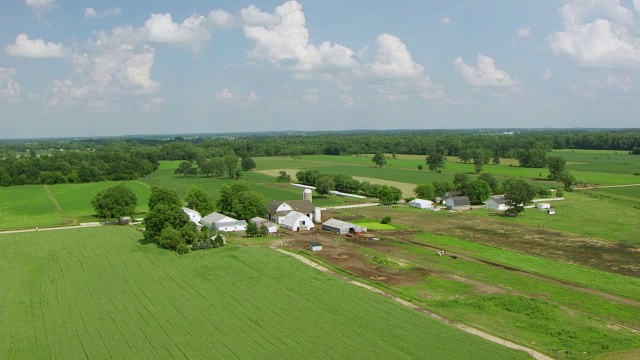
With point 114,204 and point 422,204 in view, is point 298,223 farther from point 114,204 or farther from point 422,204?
point 422,204

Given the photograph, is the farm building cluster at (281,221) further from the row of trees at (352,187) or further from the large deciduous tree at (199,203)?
the row of trees at (352,187)

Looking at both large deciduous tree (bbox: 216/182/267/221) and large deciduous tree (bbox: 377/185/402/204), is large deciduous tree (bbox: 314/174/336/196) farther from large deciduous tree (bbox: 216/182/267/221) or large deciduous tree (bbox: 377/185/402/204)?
large deciduous tree (bbox: 216/182/267/221)

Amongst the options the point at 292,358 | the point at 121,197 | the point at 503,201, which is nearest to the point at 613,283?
the point at 292,358

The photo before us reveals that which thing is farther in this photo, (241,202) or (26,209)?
(26,209)

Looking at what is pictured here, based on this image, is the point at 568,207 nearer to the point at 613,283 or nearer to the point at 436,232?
the point at 436,232

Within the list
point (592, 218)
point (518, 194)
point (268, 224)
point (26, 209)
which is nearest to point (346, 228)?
point (268, 224)

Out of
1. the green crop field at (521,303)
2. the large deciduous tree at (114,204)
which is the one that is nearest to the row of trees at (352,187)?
the green crop field at (521,303)
